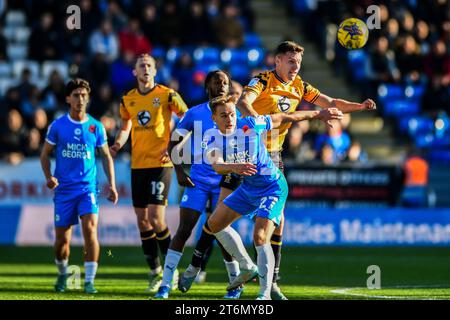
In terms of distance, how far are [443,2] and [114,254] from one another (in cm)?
1264

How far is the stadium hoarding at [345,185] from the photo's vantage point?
22.3 metres

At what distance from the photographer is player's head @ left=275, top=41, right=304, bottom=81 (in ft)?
39.5

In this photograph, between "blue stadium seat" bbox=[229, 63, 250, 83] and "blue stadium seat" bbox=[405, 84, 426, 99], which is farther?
"blue stadium seat" bbox=[405, 84, 426, 99]

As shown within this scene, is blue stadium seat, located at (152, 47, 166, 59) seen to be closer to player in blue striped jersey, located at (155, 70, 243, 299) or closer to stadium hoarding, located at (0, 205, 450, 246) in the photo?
stadium hoarding, located at (0, 205, 450, 246)

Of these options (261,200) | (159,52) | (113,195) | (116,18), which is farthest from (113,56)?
(261,200)

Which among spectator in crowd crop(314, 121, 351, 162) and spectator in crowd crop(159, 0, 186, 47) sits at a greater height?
spectator in crowd crop(159, 0, 186, 47)

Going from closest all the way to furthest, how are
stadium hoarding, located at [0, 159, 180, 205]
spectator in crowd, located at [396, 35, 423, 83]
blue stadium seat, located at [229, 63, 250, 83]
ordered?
1. stadium hoarding, located at [0, 159, 180, 205]
2. blue stadium seat, located at [229, 63, 250, 83]
3. spectator in crowd, located at [396, 35, 423, 83]

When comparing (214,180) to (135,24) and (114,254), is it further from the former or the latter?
(135,24)

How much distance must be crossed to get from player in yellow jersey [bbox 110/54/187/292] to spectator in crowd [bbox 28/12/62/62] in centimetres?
1158

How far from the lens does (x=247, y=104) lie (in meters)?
11.7

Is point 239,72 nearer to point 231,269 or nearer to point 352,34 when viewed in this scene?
point 352,34

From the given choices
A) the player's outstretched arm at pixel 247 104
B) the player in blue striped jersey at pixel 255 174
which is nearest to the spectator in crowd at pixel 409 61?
the player's outstretched arm at pixel 247 104

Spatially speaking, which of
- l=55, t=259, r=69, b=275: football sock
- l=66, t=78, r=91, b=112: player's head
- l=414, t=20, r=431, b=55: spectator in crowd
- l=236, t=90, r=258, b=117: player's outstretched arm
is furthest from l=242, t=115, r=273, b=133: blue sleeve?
l=414, t=20, r=431, b=55: spectator in crowd
